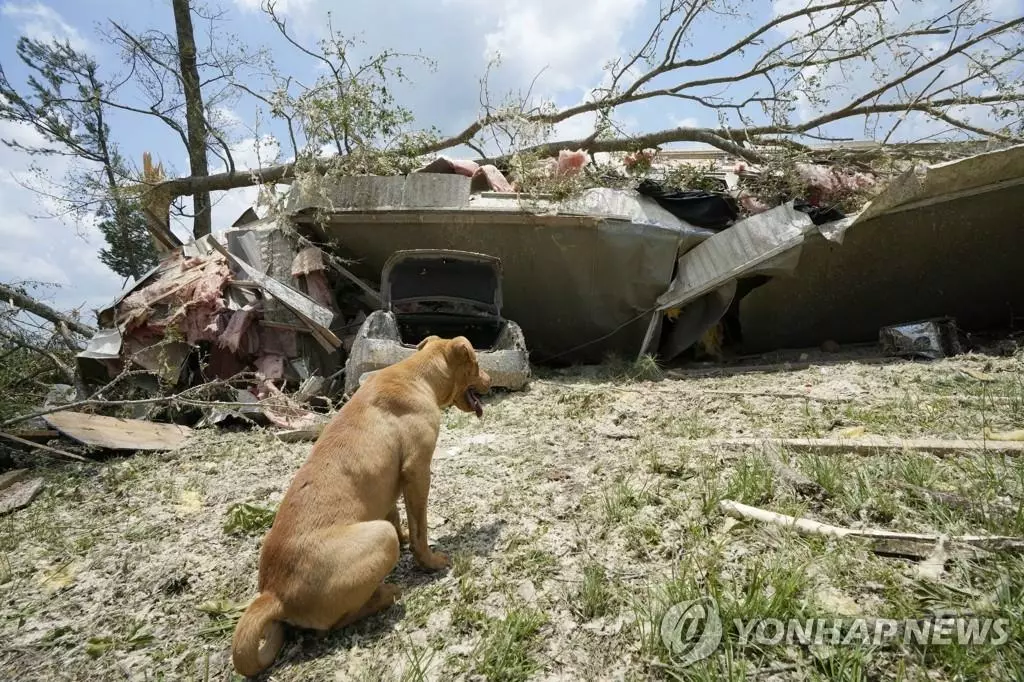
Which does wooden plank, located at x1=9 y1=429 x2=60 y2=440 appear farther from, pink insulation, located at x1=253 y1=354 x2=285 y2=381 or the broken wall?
the broken wall

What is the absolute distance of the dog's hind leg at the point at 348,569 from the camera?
224 centimetres

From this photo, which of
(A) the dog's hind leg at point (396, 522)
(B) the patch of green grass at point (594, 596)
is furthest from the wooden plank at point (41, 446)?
(B) the patch of green grass at point (594, 596)

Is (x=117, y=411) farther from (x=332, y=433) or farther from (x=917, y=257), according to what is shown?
(x=917, y=257)

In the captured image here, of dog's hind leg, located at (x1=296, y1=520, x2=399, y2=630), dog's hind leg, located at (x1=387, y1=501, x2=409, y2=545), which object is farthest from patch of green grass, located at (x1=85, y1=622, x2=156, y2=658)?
dog's hind leg, located at (x1=387, y1=501, x2=409, y2=545)

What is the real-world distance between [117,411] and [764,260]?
8.32 m

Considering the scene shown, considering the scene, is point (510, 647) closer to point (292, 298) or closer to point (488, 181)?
point (292, 298)

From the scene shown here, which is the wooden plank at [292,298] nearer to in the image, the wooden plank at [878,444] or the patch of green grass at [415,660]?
the wooden plank at [878,444]

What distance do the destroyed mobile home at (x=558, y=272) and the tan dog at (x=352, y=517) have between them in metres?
3.84

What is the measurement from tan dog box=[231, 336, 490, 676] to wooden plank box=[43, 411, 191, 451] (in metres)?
3.90

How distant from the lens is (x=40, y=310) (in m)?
7.84

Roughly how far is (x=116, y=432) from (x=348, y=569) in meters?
4.77

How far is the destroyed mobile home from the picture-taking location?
744 centimetres

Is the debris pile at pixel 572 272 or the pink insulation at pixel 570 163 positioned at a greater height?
the pink insulation at pixel 570 163

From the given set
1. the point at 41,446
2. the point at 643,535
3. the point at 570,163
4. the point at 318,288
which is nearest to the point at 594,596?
the point at 643,535
